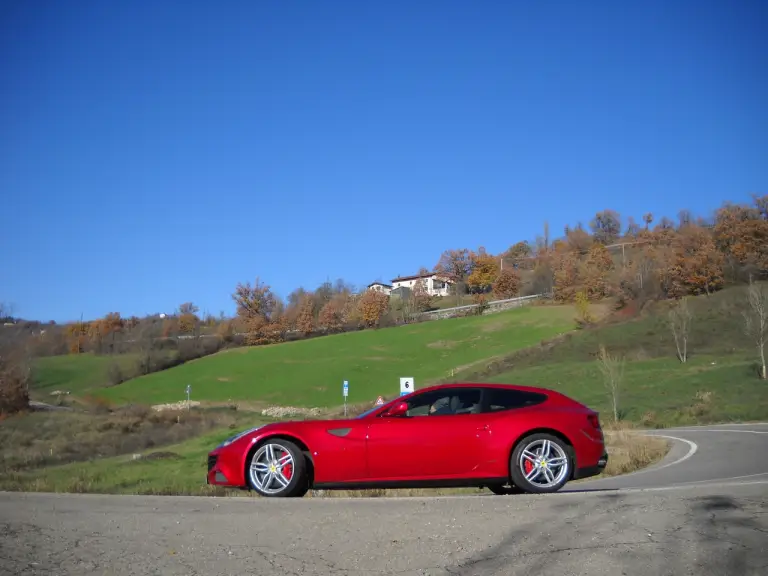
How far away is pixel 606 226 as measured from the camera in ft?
513

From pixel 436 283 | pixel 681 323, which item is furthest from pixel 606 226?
pixel 681 323

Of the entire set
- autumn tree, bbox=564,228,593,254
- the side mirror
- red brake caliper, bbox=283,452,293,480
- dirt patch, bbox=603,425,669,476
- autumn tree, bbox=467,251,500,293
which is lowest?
dirt patch, bbox=603,425,669,476

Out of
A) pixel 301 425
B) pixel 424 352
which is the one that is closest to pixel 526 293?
pixel 424 352

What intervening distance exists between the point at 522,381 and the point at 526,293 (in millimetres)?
63140

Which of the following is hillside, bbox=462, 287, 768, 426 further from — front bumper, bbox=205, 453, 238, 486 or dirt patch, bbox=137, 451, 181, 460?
front bumper, bbox=205, 453, 238, 486

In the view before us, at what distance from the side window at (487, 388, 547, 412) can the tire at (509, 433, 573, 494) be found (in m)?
0.42

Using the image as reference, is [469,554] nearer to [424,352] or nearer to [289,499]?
[289,499]

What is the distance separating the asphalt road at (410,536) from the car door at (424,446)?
70cm

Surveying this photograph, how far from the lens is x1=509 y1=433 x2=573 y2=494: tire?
26.0 feet

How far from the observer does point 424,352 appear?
3093 inches

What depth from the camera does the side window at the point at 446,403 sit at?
8.12 meters

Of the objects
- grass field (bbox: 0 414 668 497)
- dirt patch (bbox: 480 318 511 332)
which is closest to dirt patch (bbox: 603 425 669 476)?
grass field (bbox: 0 414 668 497)

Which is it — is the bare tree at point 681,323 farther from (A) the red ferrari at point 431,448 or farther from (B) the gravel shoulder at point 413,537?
(B) the gravel shoulder at point 413,537

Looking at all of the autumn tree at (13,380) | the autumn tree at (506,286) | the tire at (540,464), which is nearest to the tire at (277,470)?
the tire at (540,464)
